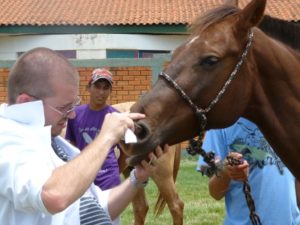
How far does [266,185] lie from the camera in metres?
3.03

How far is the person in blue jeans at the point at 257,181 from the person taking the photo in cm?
303

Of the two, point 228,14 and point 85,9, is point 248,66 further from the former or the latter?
point 85,9

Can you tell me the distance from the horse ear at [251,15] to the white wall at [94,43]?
16.8m

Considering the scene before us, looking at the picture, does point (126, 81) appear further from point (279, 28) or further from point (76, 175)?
point (76, 175)

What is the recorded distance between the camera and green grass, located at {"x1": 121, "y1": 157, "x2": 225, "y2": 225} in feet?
24.2

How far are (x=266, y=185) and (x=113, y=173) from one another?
8.49ft

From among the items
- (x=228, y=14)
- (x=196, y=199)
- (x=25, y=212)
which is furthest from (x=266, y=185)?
(x=196, y=199)

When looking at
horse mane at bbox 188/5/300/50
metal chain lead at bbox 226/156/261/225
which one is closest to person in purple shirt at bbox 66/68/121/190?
metal chain lead at bbox 226/156/261/225

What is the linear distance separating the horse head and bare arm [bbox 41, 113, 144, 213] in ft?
1.72

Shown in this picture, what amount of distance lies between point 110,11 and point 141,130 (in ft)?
63.8

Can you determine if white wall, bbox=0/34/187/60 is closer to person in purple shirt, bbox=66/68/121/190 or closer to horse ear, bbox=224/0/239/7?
person in purple shirt, bbox=66/68/121/190

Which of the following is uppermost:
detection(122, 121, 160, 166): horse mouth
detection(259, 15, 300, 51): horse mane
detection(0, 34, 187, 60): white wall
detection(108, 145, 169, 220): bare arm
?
detection(259, 15, 300, 51): horse mane

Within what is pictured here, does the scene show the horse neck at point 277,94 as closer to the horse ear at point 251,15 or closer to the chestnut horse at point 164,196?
the horse ear at point 251,15

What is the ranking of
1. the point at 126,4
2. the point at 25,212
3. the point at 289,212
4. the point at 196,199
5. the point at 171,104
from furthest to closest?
the point at 126,4 → the point at 196,199 → the point at 289,212 → the point at 171,104 → the point at 25,212
